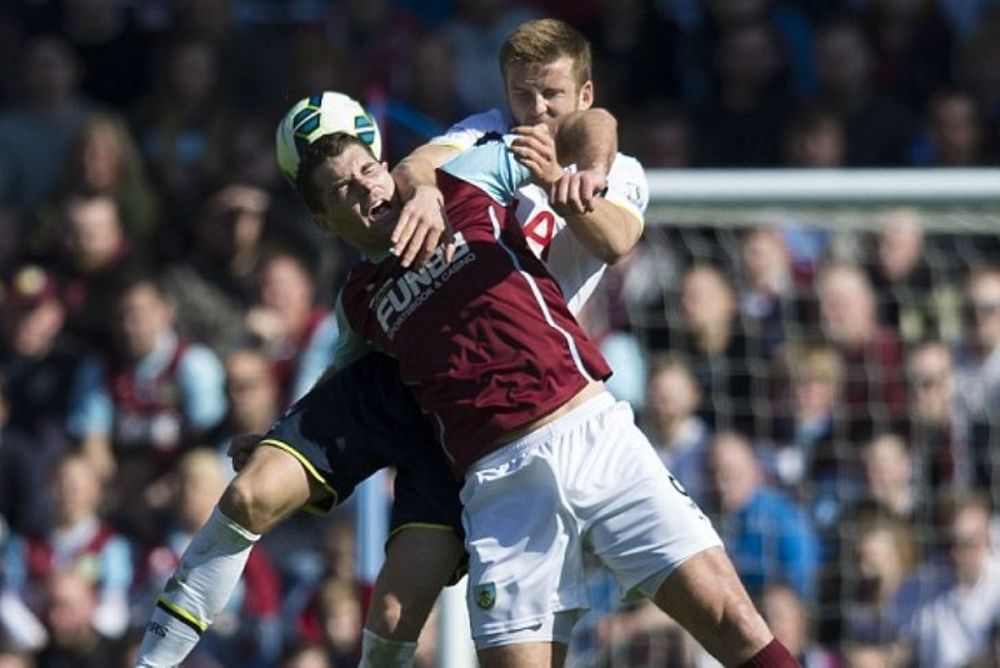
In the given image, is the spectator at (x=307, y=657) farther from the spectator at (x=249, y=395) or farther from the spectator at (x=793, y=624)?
the spectator at (x=793, y=624)

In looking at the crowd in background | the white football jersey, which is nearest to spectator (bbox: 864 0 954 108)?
the crowd in background

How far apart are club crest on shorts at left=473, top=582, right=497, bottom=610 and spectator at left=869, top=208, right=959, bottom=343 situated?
4.27m

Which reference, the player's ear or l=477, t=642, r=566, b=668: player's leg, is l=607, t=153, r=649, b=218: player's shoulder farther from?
l=477, t=642, r=566, b=668: player's leg

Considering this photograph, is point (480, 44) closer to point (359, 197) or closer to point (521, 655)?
point (359, 197)

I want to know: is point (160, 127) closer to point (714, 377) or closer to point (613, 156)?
point (714, 377)

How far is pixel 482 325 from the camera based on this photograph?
6.42 meters

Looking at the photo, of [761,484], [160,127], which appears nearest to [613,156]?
[761,484]

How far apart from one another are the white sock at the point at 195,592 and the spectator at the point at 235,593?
11.8ft

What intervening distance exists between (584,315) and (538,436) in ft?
11.0

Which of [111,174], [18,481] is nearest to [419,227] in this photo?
[18,481]

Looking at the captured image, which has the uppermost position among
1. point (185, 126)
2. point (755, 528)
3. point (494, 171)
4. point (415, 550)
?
point (185, 126)

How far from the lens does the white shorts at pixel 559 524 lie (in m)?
6.41

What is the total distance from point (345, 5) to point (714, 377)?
4.23 meters

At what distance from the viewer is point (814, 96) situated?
1249 cm
